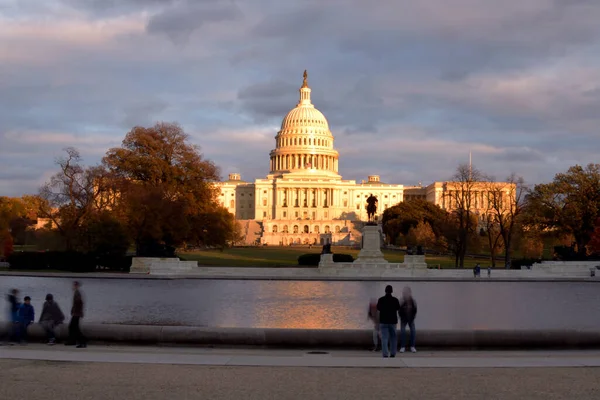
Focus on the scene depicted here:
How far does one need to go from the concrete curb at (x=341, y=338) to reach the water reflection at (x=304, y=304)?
476 centimetres

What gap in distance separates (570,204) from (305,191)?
9971 cm

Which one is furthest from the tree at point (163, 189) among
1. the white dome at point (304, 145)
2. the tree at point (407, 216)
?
the white dome at point (304, 145)

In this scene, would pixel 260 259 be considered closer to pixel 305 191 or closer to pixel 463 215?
pixel 463 215

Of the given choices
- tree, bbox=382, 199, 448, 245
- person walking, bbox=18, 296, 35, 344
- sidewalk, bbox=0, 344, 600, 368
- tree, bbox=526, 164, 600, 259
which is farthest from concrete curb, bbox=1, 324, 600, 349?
tree, bbox=382, 199, 448, 245

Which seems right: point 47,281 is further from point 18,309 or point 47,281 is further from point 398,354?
point 398,354

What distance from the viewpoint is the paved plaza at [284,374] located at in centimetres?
1105

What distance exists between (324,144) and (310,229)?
30.3 m

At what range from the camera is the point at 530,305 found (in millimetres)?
28281

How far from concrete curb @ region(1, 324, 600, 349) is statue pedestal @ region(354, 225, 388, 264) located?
3736cm

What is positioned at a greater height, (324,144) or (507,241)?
(324,144)

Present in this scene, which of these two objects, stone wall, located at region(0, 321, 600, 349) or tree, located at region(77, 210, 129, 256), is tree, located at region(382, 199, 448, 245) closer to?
tree, located at region(77, 210, 129, 256)

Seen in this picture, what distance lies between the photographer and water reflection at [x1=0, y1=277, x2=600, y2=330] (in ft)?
71.7

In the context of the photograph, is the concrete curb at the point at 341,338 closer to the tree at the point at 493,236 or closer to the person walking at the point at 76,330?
the person walking at the point at 76,330

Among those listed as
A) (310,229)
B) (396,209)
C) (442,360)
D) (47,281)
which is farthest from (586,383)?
(310,229)
